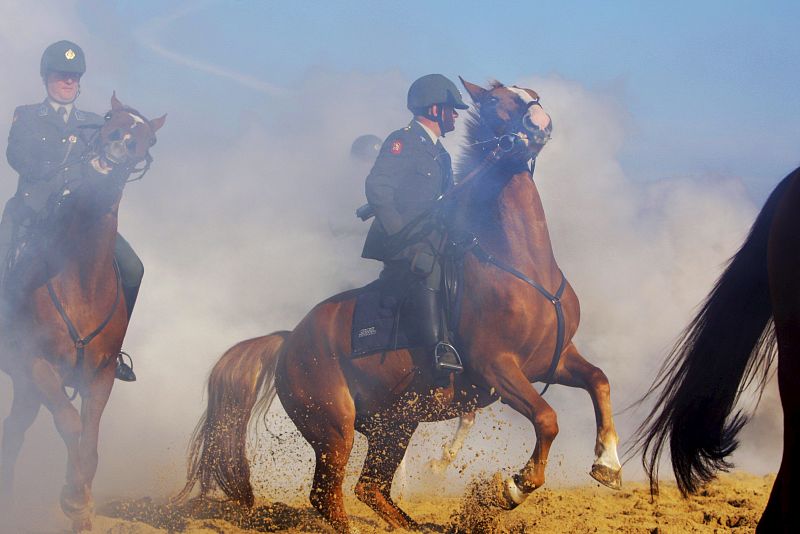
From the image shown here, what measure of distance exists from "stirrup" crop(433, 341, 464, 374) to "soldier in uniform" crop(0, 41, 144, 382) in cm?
A: 259

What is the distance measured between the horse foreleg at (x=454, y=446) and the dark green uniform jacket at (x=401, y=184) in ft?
6.26

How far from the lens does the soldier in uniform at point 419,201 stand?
621 cm

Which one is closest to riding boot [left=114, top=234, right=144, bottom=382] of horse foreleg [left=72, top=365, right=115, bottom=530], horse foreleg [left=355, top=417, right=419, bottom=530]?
horse foreleg [left=72, top=365, right=115, bottom=530]

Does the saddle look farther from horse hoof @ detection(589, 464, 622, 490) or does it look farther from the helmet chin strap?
horse hoof @ detection(589, 464, 622, 490)

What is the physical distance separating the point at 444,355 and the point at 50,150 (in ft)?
11.7

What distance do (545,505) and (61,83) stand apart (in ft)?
16.6

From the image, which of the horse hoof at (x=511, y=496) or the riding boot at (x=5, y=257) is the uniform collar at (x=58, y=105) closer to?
the riding boot at (x=5, y=257)

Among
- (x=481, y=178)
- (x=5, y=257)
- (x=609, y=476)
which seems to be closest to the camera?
(x=609, y=476)

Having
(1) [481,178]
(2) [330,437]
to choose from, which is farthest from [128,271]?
(1) [481,178]

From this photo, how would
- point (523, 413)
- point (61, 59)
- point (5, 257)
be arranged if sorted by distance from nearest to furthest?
1. point (523, 413)
2. point (5, 257)
3. point (61, 59)

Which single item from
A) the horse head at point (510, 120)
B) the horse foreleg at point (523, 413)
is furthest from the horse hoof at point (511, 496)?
the horse head at point (510, 120)

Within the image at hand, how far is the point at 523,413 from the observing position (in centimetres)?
567

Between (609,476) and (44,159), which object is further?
(44,159)

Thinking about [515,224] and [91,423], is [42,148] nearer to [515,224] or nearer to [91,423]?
[91,423]
